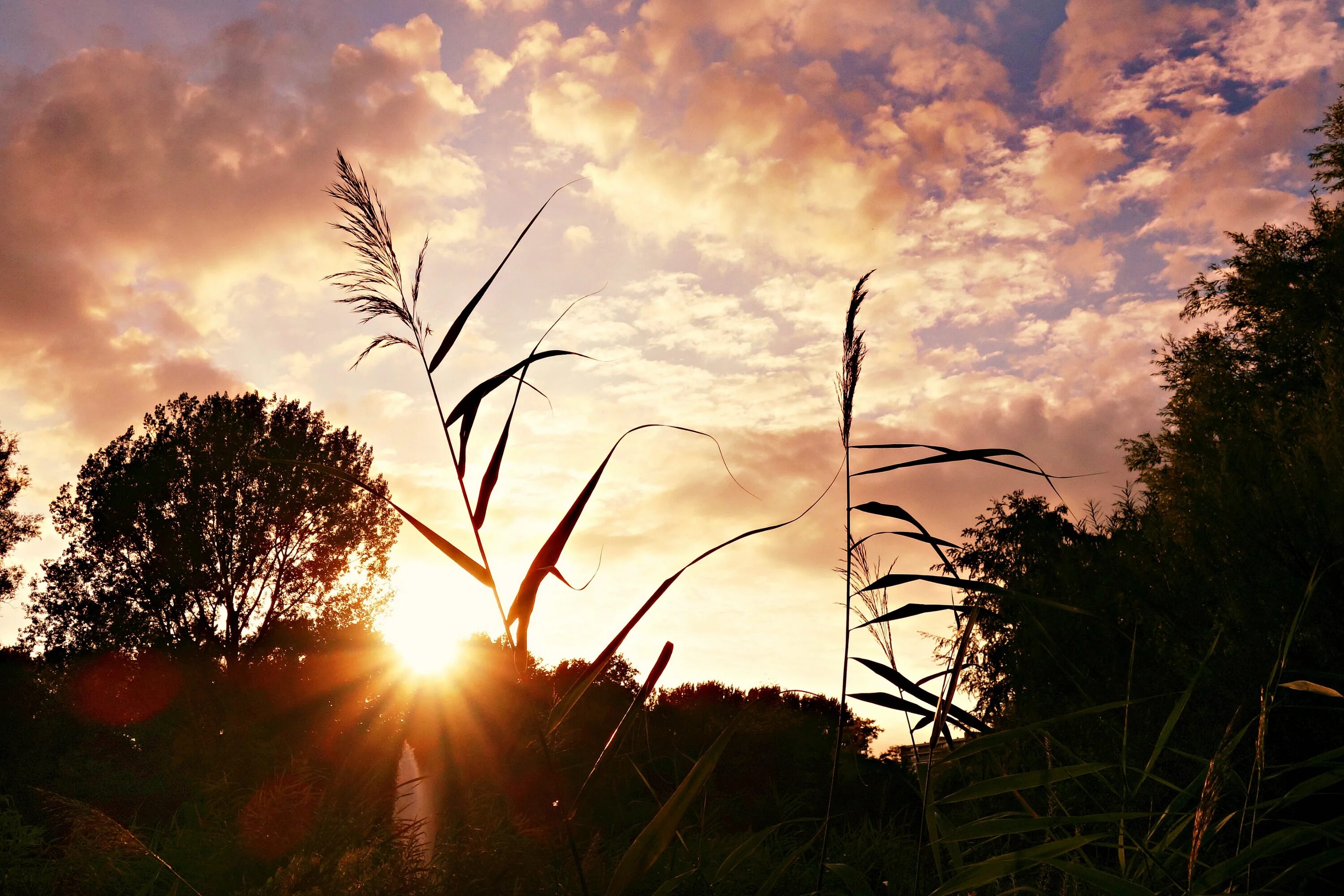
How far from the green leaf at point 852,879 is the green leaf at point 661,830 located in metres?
0.46

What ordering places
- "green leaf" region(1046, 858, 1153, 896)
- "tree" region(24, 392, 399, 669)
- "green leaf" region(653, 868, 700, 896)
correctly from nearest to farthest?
"green leaf" region(1046, 858, 1153, 896) < "green leaf" region(653, 868, 700, 896) < "tree" region(24, 392, 399, 669)

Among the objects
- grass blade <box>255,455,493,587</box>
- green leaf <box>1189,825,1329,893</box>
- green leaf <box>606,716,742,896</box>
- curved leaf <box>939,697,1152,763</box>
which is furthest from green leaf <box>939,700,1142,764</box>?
grass blade <box>255,455,493,587</box>

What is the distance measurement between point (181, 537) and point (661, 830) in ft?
64.7

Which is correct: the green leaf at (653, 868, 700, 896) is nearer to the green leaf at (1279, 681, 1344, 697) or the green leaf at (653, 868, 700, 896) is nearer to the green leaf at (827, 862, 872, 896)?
the green leaf at (827, 862, 872, 896)

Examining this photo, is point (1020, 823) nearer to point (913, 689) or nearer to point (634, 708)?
point (913, 689)

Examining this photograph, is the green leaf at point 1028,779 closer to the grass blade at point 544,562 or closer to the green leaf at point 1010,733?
the green leaf at point 1010,733

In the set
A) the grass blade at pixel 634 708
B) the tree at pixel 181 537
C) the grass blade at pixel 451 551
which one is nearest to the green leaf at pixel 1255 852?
the grass blade at pixel 634 708

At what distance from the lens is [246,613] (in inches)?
707

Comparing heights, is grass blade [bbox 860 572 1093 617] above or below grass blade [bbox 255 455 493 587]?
below

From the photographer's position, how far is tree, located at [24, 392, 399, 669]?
1709 centimetres

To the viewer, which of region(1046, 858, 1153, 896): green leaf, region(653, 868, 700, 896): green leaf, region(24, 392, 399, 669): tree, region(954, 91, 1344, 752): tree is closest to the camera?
region(1046, 858, 1153, 896): green leaf

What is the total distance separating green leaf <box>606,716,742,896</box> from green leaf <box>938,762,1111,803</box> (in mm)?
453

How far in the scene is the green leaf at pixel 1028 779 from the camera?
1220 millimetres

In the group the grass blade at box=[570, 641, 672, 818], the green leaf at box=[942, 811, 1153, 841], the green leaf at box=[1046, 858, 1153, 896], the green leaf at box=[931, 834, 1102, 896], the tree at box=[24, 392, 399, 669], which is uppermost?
the tree at box=[24, 392, 399, 669]
